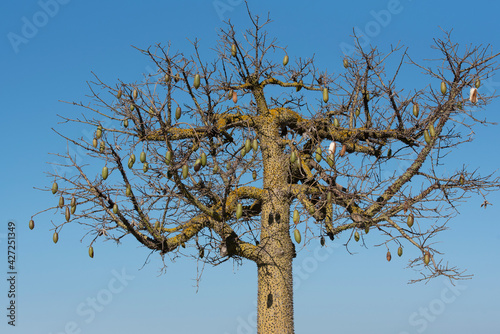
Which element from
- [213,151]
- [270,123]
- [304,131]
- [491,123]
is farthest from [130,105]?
[491,123]

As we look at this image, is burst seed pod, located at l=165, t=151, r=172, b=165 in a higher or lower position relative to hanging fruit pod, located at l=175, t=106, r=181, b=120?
lower

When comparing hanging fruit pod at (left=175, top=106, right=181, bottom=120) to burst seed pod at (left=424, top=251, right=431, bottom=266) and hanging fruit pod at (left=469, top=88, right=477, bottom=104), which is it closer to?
burst seed pod at (left=424, top=251, right=431, bottom=266)

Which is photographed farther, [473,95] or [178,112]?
[473,95]

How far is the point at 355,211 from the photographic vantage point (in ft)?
31.6

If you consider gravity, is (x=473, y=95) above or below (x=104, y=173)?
above

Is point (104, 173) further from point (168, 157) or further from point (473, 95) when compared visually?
point (473, 95)

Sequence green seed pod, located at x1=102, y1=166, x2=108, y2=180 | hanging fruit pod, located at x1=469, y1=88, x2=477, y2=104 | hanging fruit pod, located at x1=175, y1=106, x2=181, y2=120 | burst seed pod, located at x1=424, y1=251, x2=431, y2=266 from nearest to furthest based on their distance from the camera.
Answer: hanging fruit pod, located at x1=175, y1=106, x2=181, y2=120 < green seed pod, located at x1=102, y1=166, x2=108, y2=180 < burst seed pod, located at x1=424, y1=251, x2=431, y2=266 < hanging fruit pod, located at x1=469, y1=88, x2=477, y2=104

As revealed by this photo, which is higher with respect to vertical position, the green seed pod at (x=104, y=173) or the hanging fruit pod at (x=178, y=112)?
the hanging fruit pod at (x=178, y=112)

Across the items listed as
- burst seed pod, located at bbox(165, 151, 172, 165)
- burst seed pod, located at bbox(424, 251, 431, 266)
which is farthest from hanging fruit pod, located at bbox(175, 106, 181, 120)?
burst seed pod, located at bbox(424, 251, 431, 266)

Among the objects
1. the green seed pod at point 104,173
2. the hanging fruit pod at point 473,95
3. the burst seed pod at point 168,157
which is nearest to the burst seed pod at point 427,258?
the hanging fruit pod at point 473,95

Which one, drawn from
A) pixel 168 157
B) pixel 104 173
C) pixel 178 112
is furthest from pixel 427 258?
pixel 104 173

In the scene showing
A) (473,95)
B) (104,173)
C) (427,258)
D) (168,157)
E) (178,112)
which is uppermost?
(473,95)

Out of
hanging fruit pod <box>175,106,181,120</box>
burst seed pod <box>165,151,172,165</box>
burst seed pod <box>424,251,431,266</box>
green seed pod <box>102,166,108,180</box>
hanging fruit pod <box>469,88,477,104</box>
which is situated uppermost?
hanging fruit pod <box>469,88,477,104</box>

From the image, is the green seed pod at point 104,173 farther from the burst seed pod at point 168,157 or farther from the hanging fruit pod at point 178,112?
the hanging fruit pod at point 178,112
